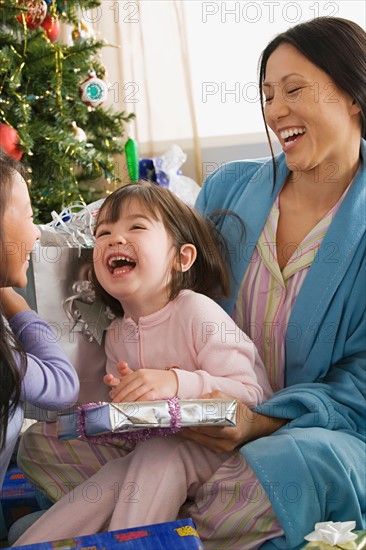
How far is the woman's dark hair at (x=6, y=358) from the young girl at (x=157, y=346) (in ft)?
0.62

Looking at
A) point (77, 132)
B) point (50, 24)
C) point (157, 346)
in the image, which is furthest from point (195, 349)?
point (50, 24)

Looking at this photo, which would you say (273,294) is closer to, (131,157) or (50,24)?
(131,157)

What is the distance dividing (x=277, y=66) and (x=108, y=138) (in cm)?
158

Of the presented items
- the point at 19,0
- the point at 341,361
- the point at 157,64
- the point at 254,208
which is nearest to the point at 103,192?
the point at 157,64

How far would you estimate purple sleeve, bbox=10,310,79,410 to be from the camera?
126cm

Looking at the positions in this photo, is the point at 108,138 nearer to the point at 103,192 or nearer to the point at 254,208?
the point at 103,192

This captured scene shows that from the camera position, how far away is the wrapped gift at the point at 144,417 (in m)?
1.18

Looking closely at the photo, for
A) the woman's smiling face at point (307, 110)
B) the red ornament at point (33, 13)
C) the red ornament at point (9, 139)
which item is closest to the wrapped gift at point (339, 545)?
the woman's smiling face at point (307, 110)

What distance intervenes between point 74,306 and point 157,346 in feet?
0.65

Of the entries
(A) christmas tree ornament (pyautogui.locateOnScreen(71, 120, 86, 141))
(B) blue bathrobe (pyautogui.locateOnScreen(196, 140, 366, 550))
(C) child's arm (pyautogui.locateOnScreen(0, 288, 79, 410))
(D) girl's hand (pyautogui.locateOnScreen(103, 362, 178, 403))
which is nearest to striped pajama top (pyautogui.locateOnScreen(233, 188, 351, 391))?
(B) blue bathrobe (pyautogui.locateOnScreen(196, 140, 366, 550))

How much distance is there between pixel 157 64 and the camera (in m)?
3.83

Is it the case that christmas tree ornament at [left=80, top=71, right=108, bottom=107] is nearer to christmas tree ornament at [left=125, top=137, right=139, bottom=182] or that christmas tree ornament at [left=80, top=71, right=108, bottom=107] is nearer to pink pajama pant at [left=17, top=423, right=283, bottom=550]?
christmas tree ornament at [left=125, top=137, right=139, bottom=182]

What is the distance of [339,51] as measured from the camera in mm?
1595

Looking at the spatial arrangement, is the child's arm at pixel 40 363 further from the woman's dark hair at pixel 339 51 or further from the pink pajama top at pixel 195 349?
the woman's dark hair at pixel 339 51
